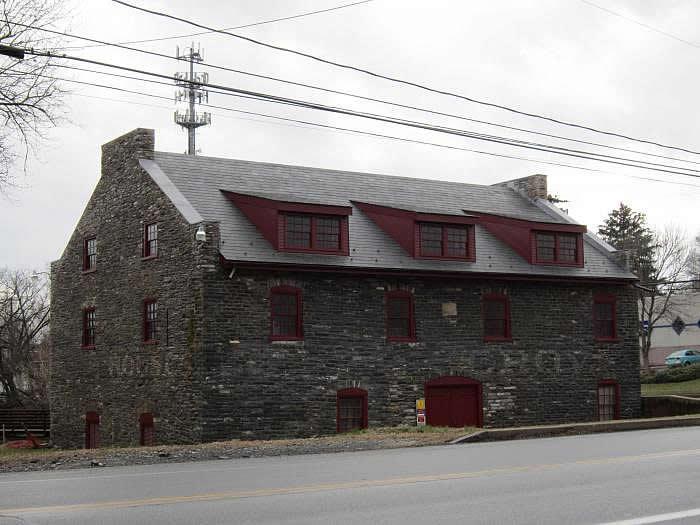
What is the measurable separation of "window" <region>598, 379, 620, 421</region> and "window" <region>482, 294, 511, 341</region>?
463 centimetres

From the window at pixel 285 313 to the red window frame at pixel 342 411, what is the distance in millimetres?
2223

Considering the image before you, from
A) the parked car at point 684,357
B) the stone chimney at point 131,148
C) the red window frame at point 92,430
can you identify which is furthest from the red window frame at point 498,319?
the parked car at point 684,357

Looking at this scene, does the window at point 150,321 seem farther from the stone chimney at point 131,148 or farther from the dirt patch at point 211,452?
the dirt patch at point 211,452

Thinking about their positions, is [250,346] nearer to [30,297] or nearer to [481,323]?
[481,323]

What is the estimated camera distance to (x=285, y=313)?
2842 centimetres

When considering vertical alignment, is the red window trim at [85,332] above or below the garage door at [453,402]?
above

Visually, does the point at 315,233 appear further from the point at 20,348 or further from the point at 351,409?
the point at 20,348

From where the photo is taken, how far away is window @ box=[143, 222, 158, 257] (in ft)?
99.5

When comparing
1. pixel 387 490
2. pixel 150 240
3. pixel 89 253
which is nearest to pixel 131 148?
pixel 150 240

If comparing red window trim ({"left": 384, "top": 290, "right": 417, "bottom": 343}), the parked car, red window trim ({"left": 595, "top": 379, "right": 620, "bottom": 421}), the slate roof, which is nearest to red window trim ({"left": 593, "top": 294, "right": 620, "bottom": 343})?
the slate roof

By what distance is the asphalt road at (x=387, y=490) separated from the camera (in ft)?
31.6

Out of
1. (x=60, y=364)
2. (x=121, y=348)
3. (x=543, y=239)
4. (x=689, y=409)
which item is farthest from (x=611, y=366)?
(x=60, y=364)

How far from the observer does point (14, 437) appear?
1769 inches

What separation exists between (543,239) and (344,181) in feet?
24.0
